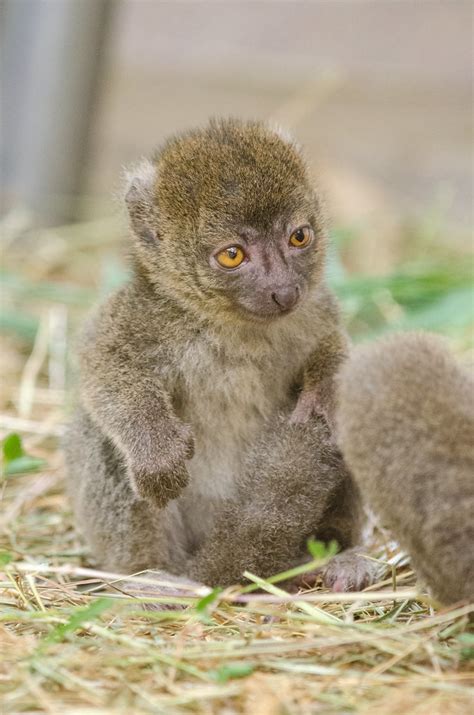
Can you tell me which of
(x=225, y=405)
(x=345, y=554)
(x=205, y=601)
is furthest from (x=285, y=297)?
(x=205, y=601)

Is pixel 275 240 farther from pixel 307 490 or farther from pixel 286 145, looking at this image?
pixel 307 490

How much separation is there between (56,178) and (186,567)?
22.1 feet

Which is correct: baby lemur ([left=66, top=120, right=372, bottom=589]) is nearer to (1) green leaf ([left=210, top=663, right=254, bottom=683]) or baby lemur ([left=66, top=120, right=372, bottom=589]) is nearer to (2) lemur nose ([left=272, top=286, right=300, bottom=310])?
(2) lemur nose ([left=272, top=286, right=300, bottom=310])

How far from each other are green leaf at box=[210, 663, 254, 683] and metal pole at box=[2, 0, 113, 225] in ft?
26.2

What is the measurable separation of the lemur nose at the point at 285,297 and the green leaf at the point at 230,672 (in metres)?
1.80

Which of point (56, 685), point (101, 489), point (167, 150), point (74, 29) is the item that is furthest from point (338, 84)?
point (56, 685)

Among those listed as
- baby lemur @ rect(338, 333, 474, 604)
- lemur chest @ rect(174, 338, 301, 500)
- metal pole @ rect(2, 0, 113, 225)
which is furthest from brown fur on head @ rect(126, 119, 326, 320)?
metal pole @ rect(2, 0, 113, 225)

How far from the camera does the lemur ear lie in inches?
203

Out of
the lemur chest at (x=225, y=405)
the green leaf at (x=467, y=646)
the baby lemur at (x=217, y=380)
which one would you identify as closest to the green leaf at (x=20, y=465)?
the baby lemur at (x=217, y=380)

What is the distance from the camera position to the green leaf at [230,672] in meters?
3.47

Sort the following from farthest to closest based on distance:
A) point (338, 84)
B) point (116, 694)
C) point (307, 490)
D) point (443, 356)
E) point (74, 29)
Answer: point (338, 84) → point (74, 29) → point (307, 490) → point (443, 356) → point (116, 694)

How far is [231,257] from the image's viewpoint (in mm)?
4859

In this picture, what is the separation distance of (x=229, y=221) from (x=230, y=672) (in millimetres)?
2159

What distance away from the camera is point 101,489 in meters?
5.11
